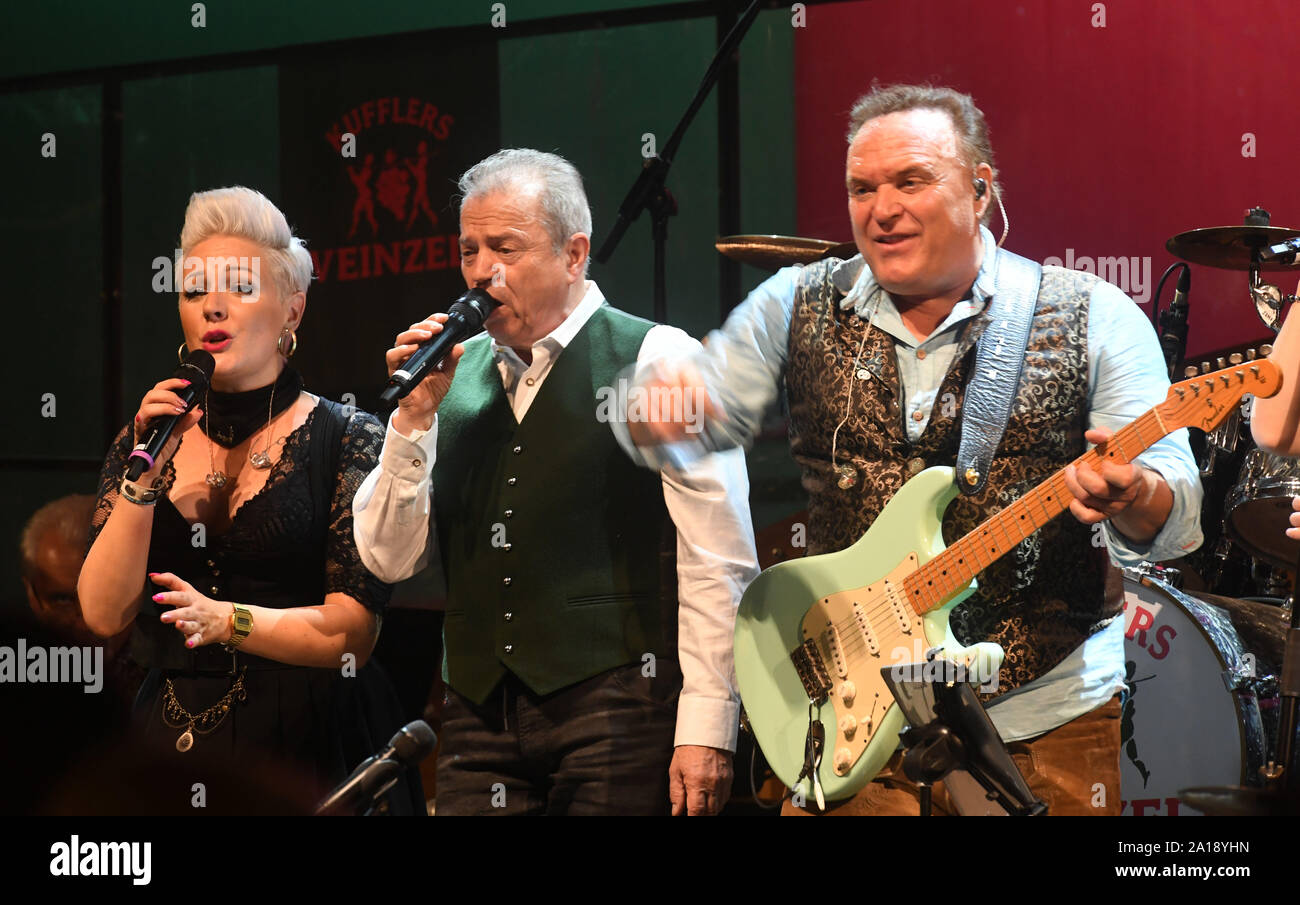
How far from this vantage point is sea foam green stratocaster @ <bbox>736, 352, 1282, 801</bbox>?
2.06 m

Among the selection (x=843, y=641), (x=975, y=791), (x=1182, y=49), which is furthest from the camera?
(x=1182, y=49)

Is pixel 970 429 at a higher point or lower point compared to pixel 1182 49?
lower

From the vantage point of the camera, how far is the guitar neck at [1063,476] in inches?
79.6

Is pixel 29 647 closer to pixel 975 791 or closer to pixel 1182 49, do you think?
pixel 975 791

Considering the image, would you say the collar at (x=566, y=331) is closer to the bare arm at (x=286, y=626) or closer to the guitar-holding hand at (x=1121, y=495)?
the bare arm at (x=286, y=626)

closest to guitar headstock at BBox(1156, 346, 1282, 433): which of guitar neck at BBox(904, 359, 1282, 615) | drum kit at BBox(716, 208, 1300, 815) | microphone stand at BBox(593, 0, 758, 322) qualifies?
guitar neck at BBox(904, 359, 1282, 615)

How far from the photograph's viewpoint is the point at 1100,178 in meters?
3.34

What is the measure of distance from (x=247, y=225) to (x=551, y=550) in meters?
0.88

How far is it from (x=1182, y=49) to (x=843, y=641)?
1796 millimetres

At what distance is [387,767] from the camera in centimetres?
174

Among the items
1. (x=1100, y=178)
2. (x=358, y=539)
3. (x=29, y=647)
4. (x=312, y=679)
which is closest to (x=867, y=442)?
(x=358, y=539)

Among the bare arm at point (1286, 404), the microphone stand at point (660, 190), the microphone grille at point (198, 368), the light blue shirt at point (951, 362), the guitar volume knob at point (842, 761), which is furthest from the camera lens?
the microphone stand at point (660, 190)

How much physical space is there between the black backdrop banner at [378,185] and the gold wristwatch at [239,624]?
1.28 meters

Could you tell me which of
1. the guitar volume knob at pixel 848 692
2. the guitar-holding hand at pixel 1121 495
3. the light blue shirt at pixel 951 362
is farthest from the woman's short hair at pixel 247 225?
the guitar-holding hand at pixel 1121 495
